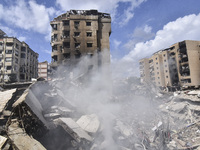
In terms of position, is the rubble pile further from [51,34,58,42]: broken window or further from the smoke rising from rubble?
[51,34,58,42]: broken window

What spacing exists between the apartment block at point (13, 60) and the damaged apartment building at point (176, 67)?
36.9 metres

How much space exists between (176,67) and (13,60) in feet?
135

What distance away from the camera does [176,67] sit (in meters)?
31.4

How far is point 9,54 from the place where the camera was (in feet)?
81.0

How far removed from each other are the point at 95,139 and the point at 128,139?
192 centimetres

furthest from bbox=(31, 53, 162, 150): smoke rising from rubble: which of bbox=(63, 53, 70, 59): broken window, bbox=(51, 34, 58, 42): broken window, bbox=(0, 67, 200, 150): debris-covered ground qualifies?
bbox=(51, 34, 58, 42): broken window

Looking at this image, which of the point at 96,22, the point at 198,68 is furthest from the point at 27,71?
the point at 198,68

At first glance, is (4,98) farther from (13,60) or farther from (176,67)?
(176,67)

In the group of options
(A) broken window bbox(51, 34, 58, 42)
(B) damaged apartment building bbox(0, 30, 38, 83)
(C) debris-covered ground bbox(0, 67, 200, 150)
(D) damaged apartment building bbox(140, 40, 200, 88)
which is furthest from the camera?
(D) damaged apartment building bbox(140, 40, 200, 88)

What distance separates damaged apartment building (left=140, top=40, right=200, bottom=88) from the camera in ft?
88.5

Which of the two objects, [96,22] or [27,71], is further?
[27,71]

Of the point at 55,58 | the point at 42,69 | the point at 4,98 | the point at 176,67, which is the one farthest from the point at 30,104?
the point at 42,69

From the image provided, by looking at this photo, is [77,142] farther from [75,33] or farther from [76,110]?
[75,33]

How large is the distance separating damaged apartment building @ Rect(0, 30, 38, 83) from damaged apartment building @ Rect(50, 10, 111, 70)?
1240 centimetres
